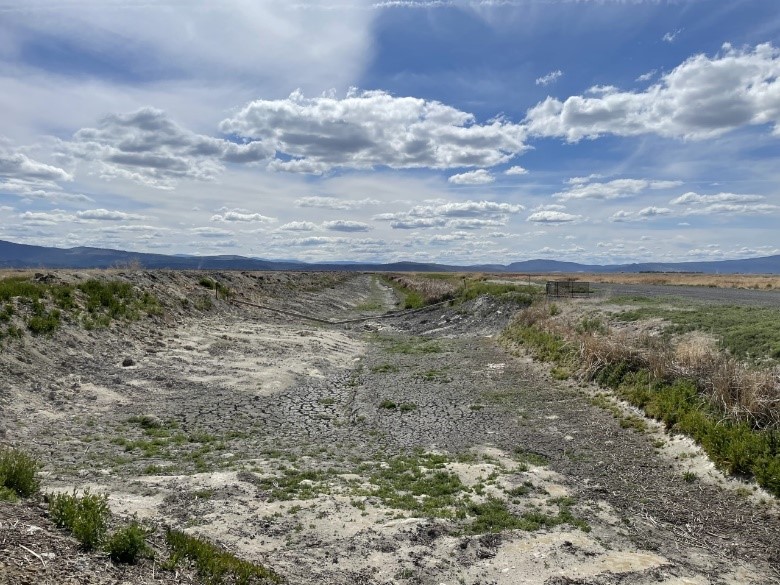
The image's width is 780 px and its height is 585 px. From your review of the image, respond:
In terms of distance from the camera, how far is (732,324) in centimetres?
1838

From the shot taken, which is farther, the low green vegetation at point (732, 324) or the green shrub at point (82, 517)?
the low green vegetation at point (732, 324)

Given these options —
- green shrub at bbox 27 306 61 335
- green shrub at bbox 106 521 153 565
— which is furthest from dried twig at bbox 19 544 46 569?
green shrub at bbox 27 306 61 335

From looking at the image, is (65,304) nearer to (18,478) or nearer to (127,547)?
(18,478)

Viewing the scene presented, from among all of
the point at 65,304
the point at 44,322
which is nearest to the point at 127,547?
the point at 44,322

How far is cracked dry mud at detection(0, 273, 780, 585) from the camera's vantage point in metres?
7.43

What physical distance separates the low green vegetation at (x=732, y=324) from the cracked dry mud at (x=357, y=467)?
4.16 meters

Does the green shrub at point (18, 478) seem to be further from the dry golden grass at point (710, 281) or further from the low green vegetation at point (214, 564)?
the dry golden grass at point (710, 281)

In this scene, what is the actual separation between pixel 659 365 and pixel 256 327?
22.7 meters

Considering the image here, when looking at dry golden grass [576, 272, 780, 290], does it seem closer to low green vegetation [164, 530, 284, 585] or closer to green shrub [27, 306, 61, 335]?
green shrub [27, 306, 61, 335]

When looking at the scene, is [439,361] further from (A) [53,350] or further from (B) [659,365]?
(A) [53,350]

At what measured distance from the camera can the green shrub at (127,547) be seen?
5613mm

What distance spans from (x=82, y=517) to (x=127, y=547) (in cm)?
73

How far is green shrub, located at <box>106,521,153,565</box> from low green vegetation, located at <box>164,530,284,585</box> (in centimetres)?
31

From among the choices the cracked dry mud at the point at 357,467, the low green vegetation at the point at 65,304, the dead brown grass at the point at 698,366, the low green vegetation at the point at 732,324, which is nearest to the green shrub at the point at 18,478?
the cracked dry mud at the point at 357,467
